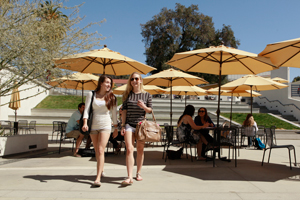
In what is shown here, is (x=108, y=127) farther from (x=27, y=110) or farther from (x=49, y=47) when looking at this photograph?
(x=27, y=110)

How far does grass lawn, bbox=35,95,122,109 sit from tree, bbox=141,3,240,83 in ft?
43.0

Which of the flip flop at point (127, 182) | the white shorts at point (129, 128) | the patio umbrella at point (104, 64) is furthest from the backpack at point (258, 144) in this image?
the flip flop at point (127, 182)

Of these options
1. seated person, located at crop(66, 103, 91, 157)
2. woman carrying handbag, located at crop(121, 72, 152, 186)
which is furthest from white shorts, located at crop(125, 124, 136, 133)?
seated person, located at crop(66, 103, 91, 157)

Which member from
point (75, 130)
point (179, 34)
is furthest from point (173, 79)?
point (179, 34)

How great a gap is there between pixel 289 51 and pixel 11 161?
263 inches

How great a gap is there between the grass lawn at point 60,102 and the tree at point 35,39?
53.2 feet

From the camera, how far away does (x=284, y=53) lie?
19.4ft

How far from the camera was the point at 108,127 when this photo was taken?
4324mm

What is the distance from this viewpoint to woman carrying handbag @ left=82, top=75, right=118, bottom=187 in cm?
425

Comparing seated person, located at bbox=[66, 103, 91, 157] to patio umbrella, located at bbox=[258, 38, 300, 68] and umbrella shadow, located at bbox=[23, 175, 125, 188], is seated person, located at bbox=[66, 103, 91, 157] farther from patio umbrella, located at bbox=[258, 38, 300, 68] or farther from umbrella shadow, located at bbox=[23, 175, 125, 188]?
patio umbrella, located at bbox=[258, 38, 300, 68]

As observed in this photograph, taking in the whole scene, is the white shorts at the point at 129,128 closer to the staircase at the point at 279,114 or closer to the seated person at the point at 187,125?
the seated person at the point at 187,125

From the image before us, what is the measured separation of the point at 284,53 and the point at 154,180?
12.8ft

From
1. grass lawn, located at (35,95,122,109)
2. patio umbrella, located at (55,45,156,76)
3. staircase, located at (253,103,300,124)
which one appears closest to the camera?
patio umbrella, located at (55,45,156,76)

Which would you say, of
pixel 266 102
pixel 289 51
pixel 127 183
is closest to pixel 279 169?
pixel 289 51
